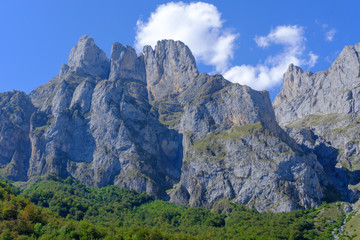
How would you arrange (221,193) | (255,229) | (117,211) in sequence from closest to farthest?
(255,229)
(117,211)
(221,193)

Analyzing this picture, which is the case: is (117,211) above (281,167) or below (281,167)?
below

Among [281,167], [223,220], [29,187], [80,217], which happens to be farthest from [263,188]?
[29,187]

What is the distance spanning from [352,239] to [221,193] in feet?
232

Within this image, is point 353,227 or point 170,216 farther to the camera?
point 170,216

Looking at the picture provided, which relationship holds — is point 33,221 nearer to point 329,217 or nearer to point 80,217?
point 80,217

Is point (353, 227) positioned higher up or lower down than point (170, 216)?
lower down

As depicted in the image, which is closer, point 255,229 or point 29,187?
point 255,229

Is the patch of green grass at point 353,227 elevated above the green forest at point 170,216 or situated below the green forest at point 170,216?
below

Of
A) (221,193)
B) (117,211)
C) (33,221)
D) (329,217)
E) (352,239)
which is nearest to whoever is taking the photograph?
(33,221)

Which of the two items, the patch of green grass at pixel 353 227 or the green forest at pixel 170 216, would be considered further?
the green forest at pixel 170 216

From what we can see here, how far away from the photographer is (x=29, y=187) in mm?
199750

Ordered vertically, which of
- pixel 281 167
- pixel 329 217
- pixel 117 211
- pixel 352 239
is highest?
pixel 281 167

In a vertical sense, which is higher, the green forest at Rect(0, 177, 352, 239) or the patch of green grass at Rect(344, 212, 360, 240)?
the green forest at Rect(0, 177, 352, 239)

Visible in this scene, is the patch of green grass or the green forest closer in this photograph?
the patch of green grass
